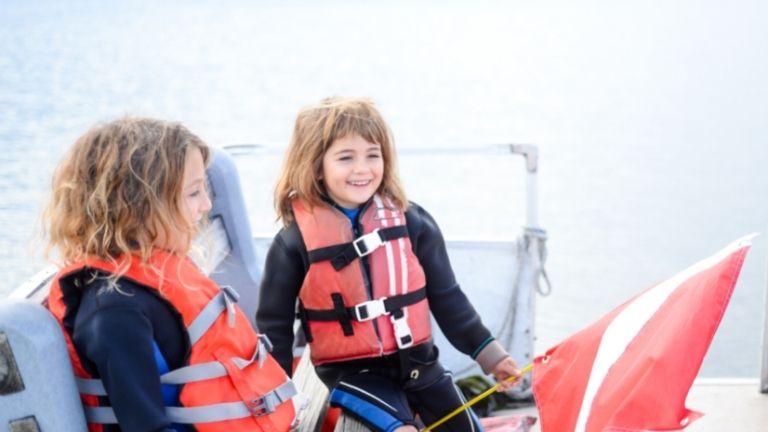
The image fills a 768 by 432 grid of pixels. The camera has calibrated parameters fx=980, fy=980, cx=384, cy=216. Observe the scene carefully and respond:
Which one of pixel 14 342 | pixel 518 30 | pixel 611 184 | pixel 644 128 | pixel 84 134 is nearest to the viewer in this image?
pixel 14 342

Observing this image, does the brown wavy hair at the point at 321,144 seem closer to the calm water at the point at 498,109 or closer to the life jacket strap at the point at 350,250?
the life jacket strap at the point at 350,250

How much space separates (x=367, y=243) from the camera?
7.39ft

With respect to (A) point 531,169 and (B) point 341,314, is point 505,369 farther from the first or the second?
(A) point 531,169

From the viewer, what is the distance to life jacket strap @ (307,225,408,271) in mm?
2242

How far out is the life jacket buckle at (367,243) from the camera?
2254 millimetres

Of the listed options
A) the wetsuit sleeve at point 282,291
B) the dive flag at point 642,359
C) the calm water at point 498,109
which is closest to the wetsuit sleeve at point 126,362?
the calm water at point 498,109

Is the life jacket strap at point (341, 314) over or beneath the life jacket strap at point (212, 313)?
beneath

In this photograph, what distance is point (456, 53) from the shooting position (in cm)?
1308

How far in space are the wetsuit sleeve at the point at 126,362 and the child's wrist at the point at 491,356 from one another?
985mm

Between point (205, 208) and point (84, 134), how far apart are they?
26 cm

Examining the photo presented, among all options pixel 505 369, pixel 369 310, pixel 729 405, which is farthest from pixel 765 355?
pixel 369 310

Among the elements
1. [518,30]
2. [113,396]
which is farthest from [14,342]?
[518,30]

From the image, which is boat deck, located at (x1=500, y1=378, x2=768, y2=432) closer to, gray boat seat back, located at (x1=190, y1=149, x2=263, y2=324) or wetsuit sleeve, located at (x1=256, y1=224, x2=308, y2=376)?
gray boat seat back, located at (x1=190, y1=149, x2=263, y2=324)

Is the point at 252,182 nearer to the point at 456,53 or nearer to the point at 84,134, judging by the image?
the point at 84,134
